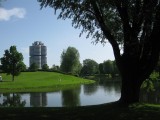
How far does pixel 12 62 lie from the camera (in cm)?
7438

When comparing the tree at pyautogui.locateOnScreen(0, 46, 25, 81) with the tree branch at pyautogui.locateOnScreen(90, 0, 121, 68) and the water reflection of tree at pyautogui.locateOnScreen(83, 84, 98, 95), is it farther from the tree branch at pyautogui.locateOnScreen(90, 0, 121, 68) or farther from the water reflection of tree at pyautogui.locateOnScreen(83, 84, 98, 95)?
the tree branch at pyautogui.locateOnScreen(90, 0, 121, 68)

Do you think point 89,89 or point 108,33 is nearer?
point 108,33

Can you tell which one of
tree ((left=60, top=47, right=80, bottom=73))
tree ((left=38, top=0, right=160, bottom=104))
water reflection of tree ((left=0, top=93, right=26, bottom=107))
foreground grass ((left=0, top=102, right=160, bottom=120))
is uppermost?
tree ((left=60, top=47, right=80, bottom=73))

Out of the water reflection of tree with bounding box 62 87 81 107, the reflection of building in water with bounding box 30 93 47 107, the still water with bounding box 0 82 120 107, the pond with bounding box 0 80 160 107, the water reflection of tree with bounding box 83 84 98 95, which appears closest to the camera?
the water reflection of tree with bounding box 62 87 81 107

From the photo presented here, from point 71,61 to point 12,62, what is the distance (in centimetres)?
6892

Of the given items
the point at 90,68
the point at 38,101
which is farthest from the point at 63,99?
the point at 90,68

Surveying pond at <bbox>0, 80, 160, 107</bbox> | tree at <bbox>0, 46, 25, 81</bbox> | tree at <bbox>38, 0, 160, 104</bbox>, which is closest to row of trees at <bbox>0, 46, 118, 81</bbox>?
tree at <bbox>0, 46, 25, 81</bbox>

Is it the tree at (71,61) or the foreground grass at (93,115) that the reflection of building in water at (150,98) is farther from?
the tree at (71,61)

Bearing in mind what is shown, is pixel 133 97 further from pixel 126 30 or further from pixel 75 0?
pixel 75 0

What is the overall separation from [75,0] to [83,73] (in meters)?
166

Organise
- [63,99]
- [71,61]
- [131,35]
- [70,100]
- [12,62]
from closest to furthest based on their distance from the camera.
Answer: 1. [131,35]
2. [70,100]
3. [63,99]
4. [12,62]
5. [71,61]

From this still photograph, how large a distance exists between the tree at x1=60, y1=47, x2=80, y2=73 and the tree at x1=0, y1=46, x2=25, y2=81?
6728 centimetres

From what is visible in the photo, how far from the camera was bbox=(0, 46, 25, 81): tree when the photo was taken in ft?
243

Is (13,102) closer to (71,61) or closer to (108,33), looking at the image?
(108,33)
